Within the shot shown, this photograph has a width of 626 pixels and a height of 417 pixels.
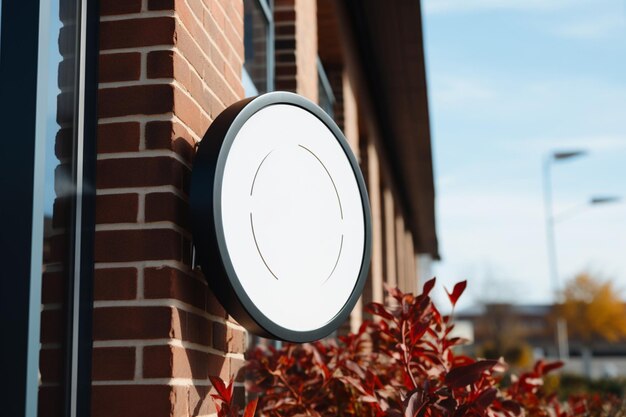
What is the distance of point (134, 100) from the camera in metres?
2.46

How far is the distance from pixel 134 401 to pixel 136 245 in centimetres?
43

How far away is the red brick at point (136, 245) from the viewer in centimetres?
235

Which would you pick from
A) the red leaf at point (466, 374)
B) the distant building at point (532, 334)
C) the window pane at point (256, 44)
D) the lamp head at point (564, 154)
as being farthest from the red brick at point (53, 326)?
the distant building at point (532, 334)

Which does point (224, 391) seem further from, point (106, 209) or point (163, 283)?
point (106, 209)

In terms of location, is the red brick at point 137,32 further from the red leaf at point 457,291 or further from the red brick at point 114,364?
the red leaf at point 457,291

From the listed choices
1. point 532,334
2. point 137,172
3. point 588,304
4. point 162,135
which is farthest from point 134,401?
point 532,334

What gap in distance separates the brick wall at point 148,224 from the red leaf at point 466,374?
0.78 metres

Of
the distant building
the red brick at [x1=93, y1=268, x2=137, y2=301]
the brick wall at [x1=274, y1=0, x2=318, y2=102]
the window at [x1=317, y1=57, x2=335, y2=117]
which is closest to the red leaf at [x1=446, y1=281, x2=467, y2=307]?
the red brick at [x1=93, y1=268, x2=137, y2=301]

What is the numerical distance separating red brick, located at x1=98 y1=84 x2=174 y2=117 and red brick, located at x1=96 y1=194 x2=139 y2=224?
25 cm

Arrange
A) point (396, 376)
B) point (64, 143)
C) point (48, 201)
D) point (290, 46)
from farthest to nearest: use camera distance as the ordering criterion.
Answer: point (290, 46)
point (396, 376)
point (64, 143)
point (48, 201)

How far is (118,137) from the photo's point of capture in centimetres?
245

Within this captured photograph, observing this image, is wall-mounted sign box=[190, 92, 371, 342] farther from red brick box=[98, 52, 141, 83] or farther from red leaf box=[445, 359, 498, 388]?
red leaf box=[445, 359, 498, 388]

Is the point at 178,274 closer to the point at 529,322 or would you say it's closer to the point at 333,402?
the point at 333,402

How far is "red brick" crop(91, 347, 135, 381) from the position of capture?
2287 millimetres
